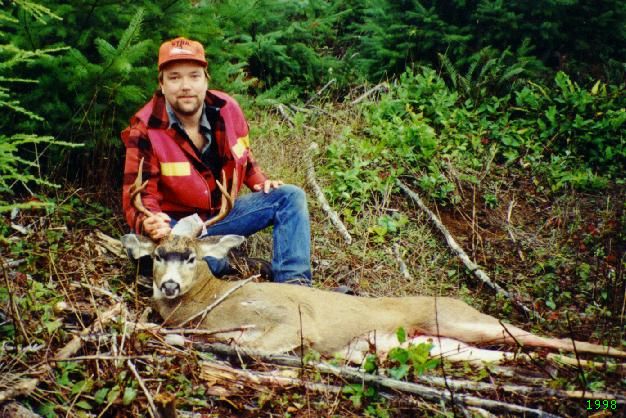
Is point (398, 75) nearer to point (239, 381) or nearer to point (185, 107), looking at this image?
point (185, 107)

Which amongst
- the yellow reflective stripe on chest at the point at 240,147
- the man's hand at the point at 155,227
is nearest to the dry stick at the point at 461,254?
the yellow reflective stripe on chest at the point at 240,147

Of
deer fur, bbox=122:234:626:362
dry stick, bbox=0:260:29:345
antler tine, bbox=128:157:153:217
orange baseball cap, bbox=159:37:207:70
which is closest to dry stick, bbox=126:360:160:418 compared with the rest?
dry stick, bbox=0:260:29:345

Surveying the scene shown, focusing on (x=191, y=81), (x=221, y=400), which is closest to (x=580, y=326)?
(x=221, y=400)

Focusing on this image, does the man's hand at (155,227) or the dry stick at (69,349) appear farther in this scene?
the man's hand at (155,227)

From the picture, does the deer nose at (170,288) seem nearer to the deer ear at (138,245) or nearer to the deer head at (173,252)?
the deer head at (173,252)


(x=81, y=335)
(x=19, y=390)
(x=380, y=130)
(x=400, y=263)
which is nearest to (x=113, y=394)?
(x=19, y=390)

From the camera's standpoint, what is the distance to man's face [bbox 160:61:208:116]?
4570mm

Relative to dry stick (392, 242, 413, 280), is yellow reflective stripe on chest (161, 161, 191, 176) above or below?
above

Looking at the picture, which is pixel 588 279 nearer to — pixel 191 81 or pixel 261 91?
pixel 191 81

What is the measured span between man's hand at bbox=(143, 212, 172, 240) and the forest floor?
0.39m

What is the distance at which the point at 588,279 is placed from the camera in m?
5.04

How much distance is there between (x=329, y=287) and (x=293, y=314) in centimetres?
114

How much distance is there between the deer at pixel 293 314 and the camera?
159 inches

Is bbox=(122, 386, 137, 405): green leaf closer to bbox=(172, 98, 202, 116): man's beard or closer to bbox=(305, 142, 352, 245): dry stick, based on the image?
bbox=(172, 98, 202, 116): man's beard
